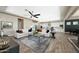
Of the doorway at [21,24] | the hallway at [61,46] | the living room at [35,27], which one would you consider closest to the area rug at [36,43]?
the living room at [35,27]

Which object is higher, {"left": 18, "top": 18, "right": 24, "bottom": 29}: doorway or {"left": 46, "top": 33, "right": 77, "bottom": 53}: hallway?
{"left": 18, "top": 18, "right": 24, "bottom": 29}: doorway

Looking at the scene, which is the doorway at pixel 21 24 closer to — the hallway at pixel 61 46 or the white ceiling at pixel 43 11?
the white ceiling at pixel 43 11

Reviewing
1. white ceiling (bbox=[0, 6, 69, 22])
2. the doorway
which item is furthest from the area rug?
white ceiling (bbox=[0, 6, 69, 22])

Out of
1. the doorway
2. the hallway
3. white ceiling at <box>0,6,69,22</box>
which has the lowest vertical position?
the hallway

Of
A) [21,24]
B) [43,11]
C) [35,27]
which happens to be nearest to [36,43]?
[35,27]

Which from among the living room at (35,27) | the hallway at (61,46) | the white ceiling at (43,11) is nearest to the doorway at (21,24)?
the living room at (35,27)

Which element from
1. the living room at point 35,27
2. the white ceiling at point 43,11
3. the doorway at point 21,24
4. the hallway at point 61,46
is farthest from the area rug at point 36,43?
the white ceiling at point 43,11

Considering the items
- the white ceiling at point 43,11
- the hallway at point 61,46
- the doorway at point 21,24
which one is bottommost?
the hallway at point 61,46

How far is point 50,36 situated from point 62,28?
297mm

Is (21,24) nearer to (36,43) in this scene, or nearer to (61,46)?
(36,43)

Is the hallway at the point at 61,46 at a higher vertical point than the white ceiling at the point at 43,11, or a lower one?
lower

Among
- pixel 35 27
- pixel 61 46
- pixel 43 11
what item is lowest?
pixel 61 46

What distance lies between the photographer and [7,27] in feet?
6.79

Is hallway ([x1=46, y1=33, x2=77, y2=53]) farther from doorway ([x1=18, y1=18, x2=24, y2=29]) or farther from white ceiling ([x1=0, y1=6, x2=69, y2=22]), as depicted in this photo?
doorway ([x1=18, y1=18, x2=24, y2=29])
